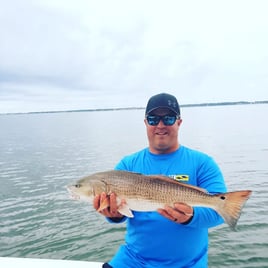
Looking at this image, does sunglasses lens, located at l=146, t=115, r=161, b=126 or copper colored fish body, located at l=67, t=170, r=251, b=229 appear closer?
copper colored fish body, located at l=67, t=170, r=251, b=229

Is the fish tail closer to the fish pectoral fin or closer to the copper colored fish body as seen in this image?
the copper colored fish body

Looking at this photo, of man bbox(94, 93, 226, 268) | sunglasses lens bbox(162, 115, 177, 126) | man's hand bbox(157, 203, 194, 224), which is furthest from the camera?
sunglasses lens bbox(162, 115, 177, 126)

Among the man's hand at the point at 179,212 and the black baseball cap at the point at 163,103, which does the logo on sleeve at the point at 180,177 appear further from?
the black baseball cap at the point at 163,103

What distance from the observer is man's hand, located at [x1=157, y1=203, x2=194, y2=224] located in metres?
3.19

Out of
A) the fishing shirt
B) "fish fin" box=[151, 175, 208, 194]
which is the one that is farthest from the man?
"fish fin" box=[151, 175, 208, 194]

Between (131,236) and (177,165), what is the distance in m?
0.97

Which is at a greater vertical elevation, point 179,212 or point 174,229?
point 179,212

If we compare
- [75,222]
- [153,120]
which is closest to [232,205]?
[153,120]

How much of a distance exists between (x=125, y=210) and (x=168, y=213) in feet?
1.57

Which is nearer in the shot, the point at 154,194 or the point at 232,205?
the point at 232,205

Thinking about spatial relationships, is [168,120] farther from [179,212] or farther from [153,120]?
[179,212]

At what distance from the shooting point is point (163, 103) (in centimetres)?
375

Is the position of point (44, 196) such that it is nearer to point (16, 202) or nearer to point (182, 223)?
point (16, 202)

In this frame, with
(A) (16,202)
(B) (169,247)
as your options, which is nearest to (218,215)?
(B) (169,247)
